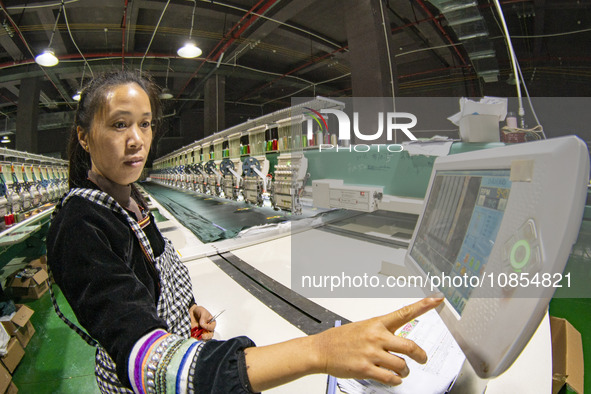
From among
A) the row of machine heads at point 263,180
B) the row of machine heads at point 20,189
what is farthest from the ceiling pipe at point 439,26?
the row of machine heads at point 20,189

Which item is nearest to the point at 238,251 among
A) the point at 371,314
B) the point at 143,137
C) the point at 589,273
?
the point at 371,314

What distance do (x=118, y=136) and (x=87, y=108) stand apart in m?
0.13

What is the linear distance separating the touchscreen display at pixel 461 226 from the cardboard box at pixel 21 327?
260 centimetres

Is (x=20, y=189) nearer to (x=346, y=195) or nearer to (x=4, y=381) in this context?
(x=4, y=381)

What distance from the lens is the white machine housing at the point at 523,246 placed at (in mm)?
302

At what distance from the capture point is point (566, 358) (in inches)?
34.2

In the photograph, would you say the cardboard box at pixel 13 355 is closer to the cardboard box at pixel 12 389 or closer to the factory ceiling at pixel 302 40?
the cardboard box at pixel 12 389

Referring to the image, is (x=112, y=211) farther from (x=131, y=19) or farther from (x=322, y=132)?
(x=131, y=19)

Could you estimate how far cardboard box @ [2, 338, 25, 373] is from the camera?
4.85 ft

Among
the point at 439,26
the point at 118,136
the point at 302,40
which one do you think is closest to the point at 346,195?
the point at 118,136

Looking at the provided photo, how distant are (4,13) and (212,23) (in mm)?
4209

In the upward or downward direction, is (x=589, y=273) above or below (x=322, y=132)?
below

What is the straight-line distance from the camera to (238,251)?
190 centimetres

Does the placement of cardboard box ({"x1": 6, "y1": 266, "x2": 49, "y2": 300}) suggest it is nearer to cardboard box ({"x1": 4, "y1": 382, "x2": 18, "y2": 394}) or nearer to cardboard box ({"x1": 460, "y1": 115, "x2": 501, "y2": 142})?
cardboard box ({"x1": 4, "y1": 382, "x2": 18, "y2": 394})
